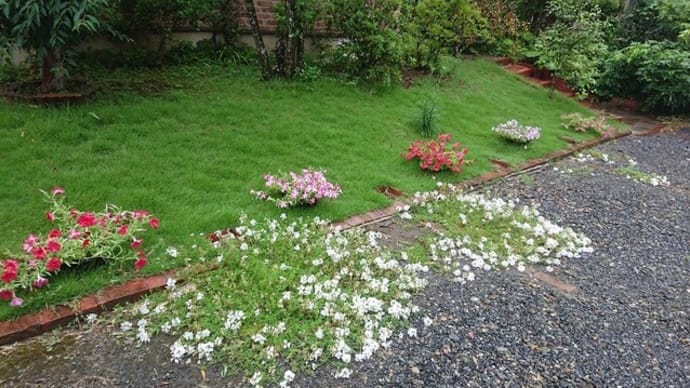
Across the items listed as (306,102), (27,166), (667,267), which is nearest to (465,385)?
(667,267)

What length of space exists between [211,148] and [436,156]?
6.57 feet

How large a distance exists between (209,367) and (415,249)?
157 cm

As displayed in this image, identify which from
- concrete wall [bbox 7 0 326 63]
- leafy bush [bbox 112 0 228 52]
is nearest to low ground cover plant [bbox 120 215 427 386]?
leafy bush [bbox 112 0 228 52]

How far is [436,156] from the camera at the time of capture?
442 centimetres

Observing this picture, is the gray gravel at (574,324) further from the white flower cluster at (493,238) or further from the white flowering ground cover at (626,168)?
the white flowering ground cover at (626,168)

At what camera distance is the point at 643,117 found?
7945 mm

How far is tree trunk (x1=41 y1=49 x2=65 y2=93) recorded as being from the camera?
4.04 m

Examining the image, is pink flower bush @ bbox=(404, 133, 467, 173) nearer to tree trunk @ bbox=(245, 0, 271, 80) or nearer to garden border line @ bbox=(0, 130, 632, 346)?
tree trunk @ bbox=(245, 0, 271, 80)

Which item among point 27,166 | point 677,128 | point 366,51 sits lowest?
point 677,128

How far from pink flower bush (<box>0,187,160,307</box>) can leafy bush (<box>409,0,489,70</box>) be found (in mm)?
5234

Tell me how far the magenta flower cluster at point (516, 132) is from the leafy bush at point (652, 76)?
142 inches

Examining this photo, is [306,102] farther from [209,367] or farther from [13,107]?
[209,367]

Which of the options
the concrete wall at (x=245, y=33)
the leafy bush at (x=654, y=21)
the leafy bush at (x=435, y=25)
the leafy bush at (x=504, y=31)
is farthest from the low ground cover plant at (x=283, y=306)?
the leafy bush at (x=654, y=21)

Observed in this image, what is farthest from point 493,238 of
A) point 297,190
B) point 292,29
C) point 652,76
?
point 652,76
